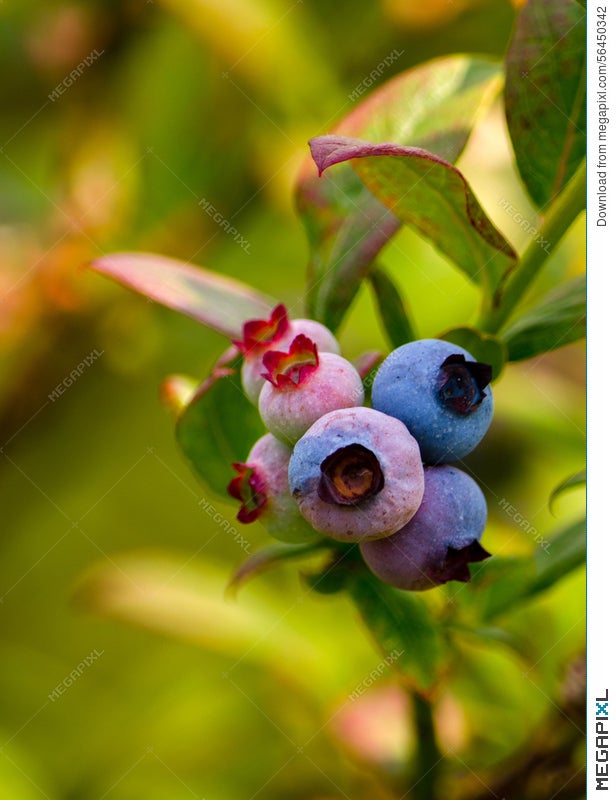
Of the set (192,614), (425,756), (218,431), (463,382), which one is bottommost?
(425,756)

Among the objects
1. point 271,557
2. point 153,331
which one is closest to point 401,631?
point 271,557

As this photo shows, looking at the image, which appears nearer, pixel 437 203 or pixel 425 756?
pixel 437 203

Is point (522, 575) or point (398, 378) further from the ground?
point (398, 378)

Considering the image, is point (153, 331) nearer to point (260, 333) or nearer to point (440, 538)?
point (260, 333)

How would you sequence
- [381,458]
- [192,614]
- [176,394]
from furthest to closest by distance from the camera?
[192,614]
[176,394]
[381,458]

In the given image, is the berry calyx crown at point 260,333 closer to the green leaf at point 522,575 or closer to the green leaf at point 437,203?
the green leaf at point 437,203

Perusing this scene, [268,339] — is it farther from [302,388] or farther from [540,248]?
[540,248]

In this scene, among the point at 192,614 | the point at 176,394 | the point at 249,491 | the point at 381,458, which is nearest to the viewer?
the point at 381,458
